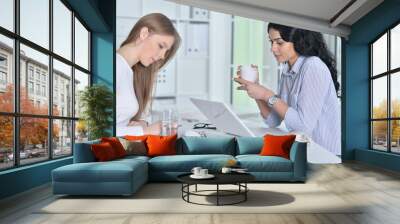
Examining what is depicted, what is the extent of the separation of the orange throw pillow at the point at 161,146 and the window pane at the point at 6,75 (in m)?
2.40

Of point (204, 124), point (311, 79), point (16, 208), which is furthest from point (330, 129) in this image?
point (16, 208)

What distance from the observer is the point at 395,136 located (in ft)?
25.8

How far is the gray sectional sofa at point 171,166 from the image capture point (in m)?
4.70

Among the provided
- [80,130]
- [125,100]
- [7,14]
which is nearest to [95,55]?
[125,100]

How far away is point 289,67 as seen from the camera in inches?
364

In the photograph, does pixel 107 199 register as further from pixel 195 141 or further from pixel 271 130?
pixel 271 130

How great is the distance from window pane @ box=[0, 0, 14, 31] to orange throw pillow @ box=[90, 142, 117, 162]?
1.96 metres

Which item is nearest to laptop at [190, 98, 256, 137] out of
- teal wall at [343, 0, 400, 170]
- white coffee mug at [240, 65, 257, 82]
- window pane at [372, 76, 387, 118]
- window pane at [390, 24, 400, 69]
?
white coffee mug at [240, 65, 257, 82]

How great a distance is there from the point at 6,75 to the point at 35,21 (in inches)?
50.9

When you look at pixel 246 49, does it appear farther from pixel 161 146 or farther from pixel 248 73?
pixel 161 146

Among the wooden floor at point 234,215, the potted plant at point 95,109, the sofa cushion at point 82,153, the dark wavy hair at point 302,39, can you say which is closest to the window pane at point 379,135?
the dark wavy hair at point 302,39

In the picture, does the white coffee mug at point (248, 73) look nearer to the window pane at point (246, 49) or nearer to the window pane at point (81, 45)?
the window pane at point (246, 49)

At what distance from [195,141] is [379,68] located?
500 centimetres

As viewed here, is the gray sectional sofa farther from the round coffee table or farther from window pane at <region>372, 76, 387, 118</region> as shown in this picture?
window pane at <region>372, 76, 387, 118</region>
